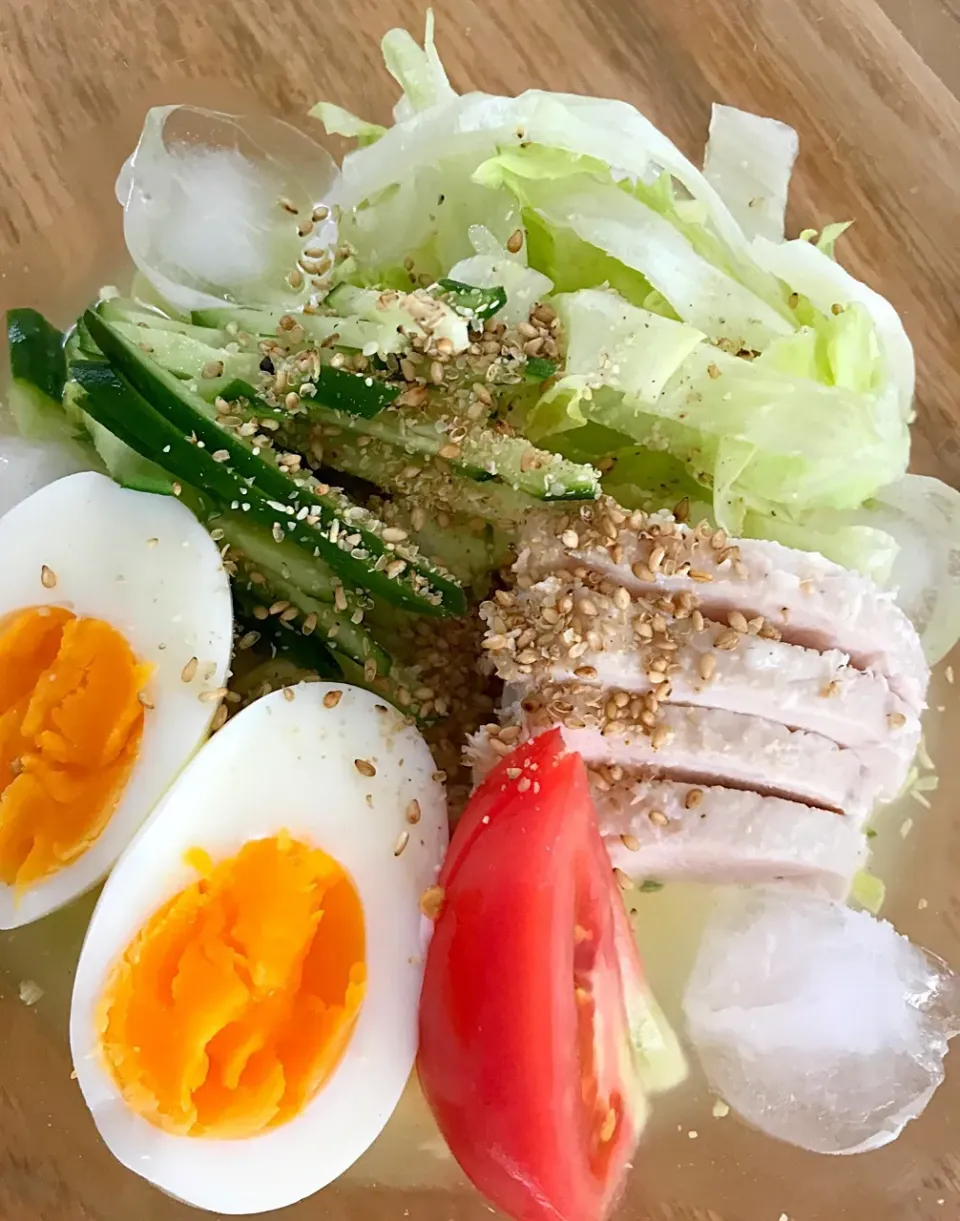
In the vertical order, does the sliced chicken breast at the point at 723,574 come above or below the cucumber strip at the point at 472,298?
below

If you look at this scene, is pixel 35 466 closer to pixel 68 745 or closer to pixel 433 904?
pixel 68 745

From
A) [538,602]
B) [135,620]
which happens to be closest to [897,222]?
[538,602]

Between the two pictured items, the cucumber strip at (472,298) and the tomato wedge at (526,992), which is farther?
the cucumber strip at (472,298)

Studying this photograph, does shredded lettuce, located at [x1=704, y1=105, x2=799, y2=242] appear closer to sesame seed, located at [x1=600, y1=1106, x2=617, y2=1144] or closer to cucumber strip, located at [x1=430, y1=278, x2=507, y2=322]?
cucumber strip, located at [x1=430, y1=278, x2=507, y2=322]

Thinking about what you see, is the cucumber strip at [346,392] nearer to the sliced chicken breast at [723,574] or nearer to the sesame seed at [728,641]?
the sliced chicken breast at [723,574]

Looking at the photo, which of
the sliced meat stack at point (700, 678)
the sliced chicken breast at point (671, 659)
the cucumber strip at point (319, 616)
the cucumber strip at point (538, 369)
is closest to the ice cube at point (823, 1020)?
the sliced meat stack at point (700, 678)

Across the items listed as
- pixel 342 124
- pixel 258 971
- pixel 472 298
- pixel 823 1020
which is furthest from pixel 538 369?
pixel 823 1020

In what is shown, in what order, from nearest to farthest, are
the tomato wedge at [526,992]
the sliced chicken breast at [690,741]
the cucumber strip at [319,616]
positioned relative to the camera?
1. the tomato wedge at [526,992]
2. the sliced chicken breast at [690,741]
3. the cucumber strip at [319,616]

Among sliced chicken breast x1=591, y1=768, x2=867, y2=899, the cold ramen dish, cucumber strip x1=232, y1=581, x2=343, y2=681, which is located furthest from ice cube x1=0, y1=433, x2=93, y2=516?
sliced chicken breast x1=591, y1=768, x2=867, y2=899
